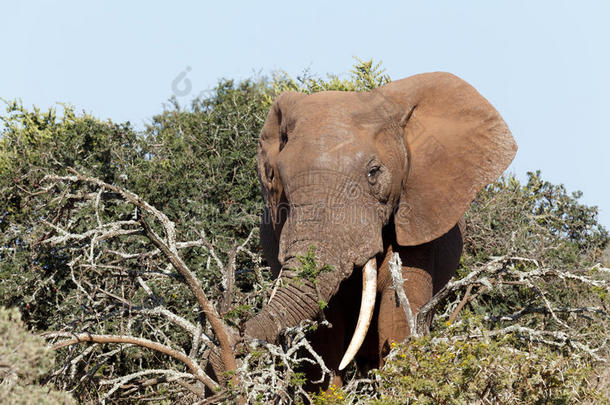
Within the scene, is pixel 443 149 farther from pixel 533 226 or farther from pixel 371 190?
pixel 533 226

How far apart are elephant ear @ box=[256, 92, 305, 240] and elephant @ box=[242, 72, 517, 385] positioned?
12 mm

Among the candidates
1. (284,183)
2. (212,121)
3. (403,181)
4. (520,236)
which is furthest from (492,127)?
(212,121)

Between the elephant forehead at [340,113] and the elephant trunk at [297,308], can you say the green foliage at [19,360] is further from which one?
the elephant forehead at [340,113]

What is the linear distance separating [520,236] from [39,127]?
7324 millimetres

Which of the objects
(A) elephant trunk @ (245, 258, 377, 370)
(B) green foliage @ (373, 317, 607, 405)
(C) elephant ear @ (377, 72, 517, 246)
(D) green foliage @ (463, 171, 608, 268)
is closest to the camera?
(B) green foliage @ (373, 317, 607, 405)

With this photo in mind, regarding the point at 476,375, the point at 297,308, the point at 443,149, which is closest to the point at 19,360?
the point at 297,308

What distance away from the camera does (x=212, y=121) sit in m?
11.1

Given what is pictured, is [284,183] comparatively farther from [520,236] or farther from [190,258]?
[520,236]

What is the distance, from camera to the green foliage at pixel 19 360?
12.1ft

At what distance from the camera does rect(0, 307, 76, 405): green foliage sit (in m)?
3.70

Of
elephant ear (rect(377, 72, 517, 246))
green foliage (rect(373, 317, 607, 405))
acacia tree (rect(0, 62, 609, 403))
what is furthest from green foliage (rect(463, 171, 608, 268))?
green foliage (rect(373, 317, 607, 405))

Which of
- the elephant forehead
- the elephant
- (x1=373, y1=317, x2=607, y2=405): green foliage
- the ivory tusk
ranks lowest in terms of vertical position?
(x1=373, y1=317, x2=607, y2=405): green foliage

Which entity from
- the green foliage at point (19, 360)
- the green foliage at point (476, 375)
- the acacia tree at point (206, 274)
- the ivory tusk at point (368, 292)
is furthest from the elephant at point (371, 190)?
the green foliage at point (19, 360)

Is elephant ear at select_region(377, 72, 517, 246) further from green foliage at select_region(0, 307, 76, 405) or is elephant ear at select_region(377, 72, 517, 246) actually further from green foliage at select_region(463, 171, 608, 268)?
green foliage at select_region(0, 307, 76, 405)
